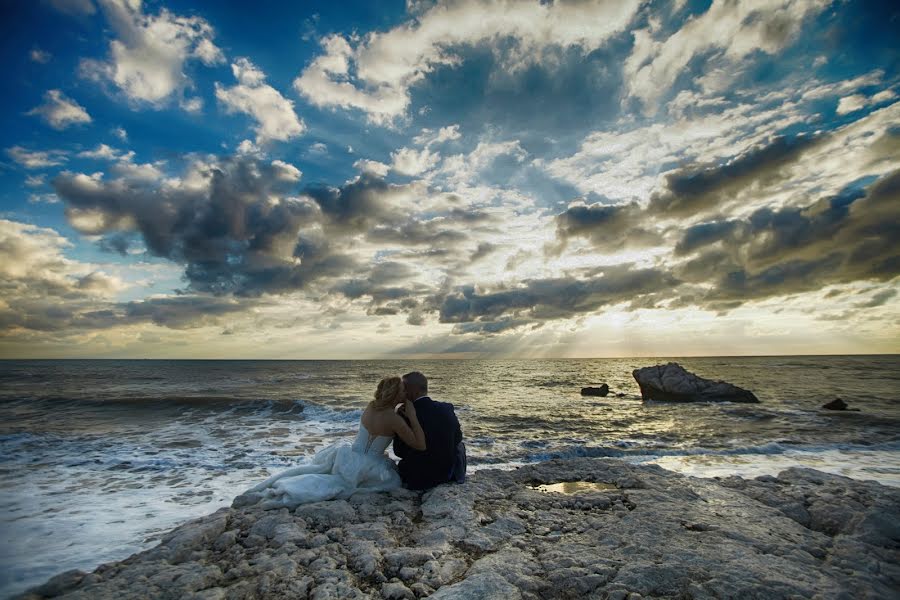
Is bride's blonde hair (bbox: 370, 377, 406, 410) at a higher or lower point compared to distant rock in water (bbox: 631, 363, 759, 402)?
higher

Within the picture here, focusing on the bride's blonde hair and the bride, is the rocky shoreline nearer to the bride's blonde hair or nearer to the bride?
the bride

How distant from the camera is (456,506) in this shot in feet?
18.7

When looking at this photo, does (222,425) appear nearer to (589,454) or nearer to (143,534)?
(143,534)

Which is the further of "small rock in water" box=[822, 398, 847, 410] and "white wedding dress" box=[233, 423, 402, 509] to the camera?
"small rock in water" box=[822, 398, 847, 410]

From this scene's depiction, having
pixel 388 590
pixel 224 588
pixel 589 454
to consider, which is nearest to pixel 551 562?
pixel 388 590

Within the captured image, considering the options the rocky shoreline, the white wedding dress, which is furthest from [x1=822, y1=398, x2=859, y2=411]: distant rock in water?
the white wedding dress

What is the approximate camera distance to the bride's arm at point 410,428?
6.10 m

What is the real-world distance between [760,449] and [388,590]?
12.8 meters

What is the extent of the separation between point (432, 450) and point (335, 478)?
1.60 metres

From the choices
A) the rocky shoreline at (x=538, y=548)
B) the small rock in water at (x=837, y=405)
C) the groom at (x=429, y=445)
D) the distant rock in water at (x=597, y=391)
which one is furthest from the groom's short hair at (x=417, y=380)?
the distant rock in water at (x=597, y=391)

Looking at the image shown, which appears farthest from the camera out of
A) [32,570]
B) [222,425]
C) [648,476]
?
[222,425]

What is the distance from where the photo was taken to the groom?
622 cm

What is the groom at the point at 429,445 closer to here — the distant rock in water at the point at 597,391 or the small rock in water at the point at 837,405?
the small rock in water at the point at 837,405

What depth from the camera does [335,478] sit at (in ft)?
20.4
